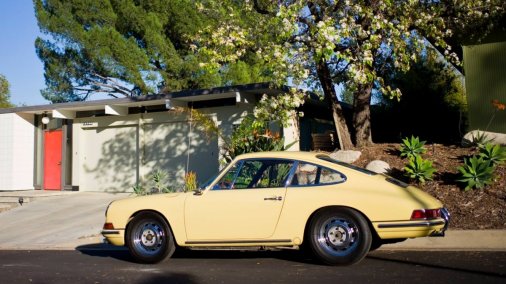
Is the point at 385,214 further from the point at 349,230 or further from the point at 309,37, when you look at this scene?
the point at 309,37

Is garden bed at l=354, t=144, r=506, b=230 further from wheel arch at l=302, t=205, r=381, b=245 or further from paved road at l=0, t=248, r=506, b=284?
wheel arch at l=302, t=205, r=381, b=245

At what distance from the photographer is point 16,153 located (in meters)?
18.7

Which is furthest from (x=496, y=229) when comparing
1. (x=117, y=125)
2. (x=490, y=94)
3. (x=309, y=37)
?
(x=117, y=125)

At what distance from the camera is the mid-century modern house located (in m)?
16.0

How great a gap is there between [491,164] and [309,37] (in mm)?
4352

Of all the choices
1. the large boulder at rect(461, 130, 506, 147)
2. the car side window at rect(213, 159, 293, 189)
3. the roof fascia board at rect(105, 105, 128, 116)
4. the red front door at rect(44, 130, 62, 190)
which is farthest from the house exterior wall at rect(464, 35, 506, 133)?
the red front door at rect(44, 130, 62, 190)

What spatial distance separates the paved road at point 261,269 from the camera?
6164 millimetres

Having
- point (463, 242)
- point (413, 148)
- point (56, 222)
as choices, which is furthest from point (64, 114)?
point (463, 242)

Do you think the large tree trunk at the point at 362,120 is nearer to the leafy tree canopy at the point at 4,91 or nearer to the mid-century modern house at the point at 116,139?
the mid-century modern house at the point at 116,139

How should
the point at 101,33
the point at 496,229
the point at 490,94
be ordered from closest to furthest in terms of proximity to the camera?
1. the point at 496,229
2. the point at 490,94
3. the point at 101,33

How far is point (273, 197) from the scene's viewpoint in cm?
691

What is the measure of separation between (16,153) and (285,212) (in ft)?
48.0

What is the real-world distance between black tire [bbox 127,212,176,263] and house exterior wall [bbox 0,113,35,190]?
12.7 meters

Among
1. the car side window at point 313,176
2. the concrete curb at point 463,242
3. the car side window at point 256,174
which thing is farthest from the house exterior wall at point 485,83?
the car side window at point 256,174
